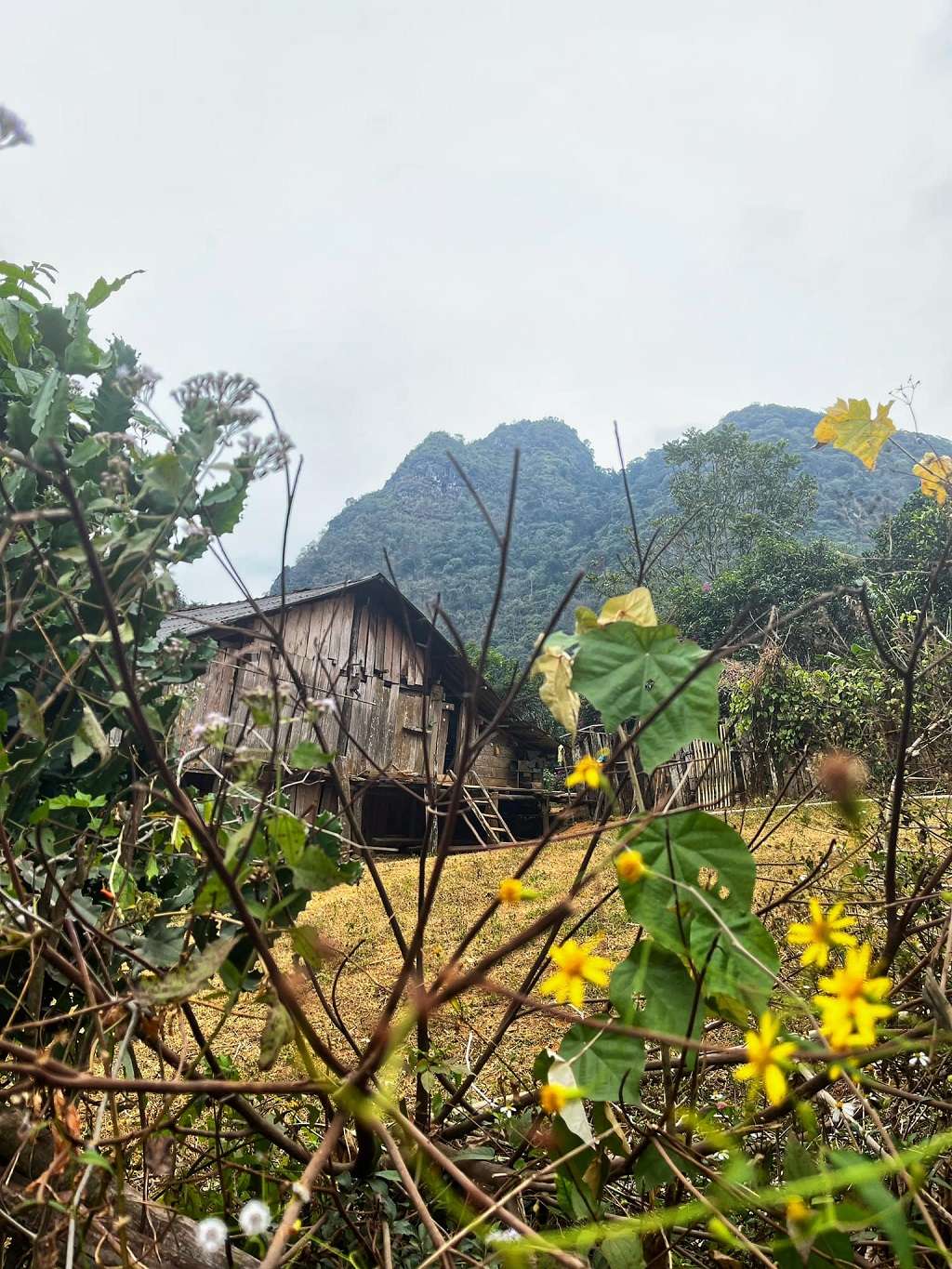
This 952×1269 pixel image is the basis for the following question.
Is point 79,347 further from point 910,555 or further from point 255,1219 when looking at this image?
point 910,555

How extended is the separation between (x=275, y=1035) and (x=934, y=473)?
1.31 meters

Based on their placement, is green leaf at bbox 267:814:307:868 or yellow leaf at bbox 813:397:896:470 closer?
green leaf at bbox 267:814:307:868

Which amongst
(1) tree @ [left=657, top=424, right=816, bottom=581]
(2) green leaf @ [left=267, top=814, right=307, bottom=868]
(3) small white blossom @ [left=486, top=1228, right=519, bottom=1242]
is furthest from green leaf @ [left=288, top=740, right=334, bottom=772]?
(1) tree @ [left=657, top=424, right=816, bottom=581]

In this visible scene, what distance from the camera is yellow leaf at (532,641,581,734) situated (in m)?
0.79

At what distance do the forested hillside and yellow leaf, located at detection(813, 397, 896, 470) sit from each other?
864 inches

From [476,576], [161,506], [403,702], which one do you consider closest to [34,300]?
[161,506]

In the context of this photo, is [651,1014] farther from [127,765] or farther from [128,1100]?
[127,765]

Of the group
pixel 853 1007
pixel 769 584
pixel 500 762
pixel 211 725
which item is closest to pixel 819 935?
pixel 853 1007

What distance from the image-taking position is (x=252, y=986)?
0.99 metres

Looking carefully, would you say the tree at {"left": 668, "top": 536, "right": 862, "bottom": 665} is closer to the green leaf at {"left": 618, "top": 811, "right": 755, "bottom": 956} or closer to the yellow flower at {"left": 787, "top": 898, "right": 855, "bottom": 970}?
the green leaf at {"left": 618, "top": 811, "right": 755, "bottom": 956}

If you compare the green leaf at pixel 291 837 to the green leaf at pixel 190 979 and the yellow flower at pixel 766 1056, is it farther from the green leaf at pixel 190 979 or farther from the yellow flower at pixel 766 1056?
the yellow flower at pixel 766 1056

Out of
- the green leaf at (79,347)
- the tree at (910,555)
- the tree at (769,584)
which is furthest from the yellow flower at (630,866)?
the tree at (769,584)

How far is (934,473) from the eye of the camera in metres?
1.31

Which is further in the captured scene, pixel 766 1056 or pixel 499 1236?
pixel 499 1236
